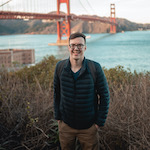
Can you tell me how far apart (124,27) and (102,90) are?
340 ft

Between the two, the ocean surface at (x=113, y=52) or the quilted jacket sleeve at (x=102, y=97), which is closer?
the quilted jacket sleeve at (x=102, y=97)

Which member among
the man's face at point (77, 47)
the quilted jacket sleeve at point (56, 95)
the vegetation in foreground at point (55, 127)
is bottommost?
the vegetation in foreground at point (55, 127)

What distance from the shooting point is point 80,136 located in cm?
177

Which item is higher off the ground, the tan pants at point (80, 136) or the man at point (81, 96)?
the man at point (81, 96)

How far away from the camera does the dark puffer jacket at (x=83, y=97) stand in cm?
168

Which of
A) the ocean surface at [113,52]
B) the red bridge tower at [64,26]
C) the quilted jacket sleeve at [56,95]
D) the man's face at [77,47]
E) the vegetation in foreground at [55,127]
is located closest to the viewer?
the man's face at [77,47]

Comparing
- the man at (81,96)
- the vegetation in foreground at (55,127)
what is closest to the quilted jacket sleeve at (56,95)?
the man at (81,96)

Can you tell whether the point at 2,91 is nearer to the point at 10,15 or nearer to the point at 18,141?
the point at 18,141

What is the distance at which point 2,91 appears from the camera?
2.99 meters

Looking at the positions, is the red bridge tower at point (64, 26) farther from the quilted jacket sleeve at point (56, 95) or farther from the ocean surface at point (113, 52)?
the quilted jacket sleeve at point (56, 95)

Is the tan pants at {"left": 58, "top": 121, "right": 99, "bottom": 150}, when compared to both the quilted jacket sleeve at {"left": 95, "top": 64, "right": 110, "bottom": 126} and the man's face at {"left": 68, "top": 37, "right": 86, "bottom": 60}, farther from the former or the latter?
the man's face at {"left": 68, "top": 37, "right": 86, "bottom": 60}

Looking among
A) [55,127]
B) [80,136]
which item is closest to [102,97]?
[80,136]

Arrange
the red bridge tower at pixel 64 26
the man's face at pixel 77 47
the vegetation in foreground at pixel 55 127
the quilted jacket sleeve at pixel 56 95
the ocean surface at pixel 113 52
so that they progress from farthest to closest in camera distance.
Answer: the red bridge tower at pixel 64 26
the ocean surface at pixel 113 52
the vegetation in foreground at pixel 55 127
the quilted jacket sleeve at pixel 56 95
the man's face at pixel 77 47

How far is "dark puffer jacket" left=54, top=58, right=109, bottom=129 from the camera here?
1.68 meters
